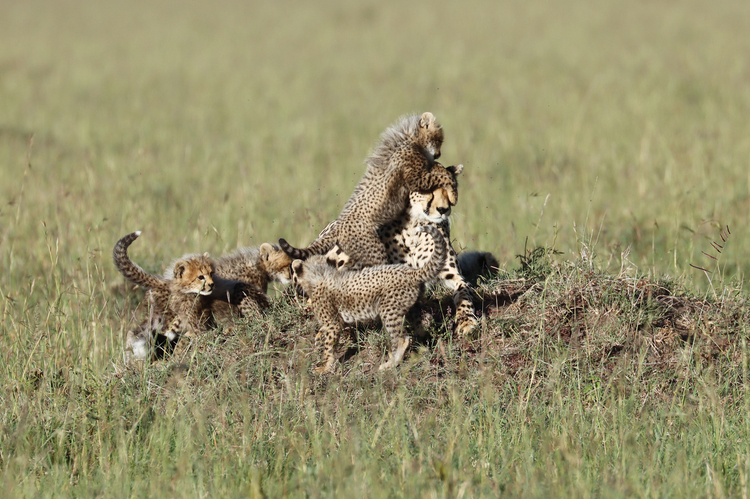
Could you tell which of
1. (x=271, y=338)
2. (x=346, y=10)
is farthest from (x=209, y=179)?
(x=346, y=10)

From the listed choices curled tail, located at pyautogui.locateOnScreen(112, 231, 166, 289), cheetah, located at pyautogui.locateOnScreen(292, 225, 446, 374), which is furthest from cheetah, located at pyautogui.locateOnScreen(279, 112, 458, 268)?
curled tail, located at pyautogui.locateOnScreen(112, 231, 166, 289)

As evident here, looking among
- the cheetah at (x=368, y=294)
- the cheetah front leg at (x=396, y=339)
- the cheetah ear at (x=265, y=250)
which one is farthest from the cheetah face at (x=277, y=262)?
the cheetah front leg at (x=396, y=339)

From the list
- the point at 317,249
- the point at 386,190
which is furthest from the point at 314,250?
the point at 386,190

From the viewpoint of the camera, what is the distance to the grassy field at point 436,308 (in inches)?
148

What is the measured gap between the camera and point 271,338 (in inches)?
194

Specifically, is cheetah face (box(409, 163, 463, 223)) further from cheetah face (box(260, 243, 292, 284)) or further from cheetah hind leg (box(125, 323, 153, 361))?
cheetah hind leg (box(125, 323, 153, 361))

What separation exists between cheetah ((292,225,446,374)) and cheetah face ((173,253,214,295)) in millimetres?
658

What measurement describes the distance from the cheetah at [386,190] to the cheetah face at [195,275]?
23.3 inches

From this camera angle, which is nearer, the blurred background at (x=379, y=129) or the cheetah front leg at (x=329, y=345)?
the cheetah front leg at (x=329, y=345)

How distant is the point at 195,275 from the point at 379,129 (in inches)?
294

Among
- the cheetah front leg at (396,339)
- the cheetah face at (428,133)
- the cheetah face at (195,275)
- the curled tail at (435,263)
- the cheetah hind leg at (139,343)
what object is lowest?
the cheetah hind leg at (139,343)

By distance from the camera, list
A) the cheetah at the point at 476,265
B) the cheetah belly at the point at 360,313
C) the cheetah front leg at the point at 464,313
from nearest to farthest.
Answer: the cheetah belly at the point at 360,313
the cheetah front leg at the point at 464,313
the cheetah at the point at 476,265

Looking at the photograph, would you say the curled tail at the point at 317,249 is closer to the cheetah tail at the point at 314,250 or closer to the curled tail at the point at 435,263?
the cheetah tail at the point at 314,250

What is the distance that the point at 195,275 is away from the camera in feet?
16.9
